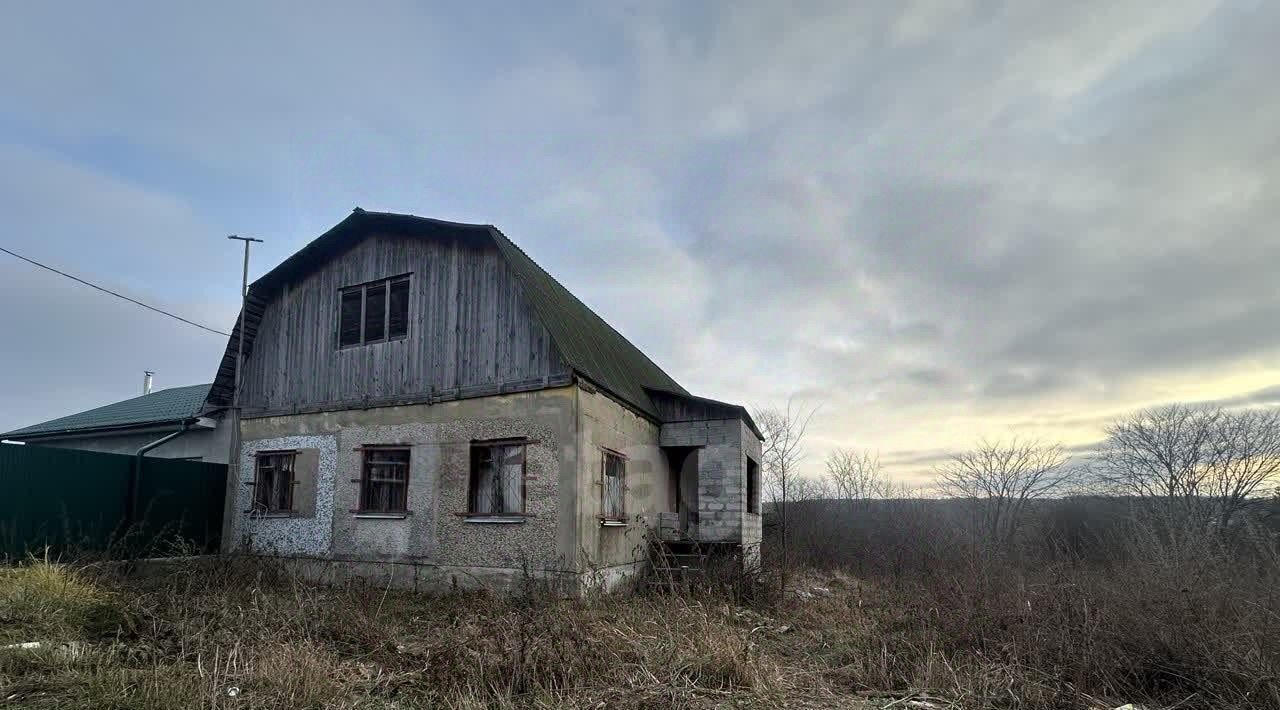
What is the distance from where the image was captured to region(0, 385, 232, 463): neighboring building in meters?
16.2

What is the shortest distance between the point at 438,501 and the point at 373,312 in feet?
12.8

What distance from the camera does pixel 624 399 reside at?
42.5ft

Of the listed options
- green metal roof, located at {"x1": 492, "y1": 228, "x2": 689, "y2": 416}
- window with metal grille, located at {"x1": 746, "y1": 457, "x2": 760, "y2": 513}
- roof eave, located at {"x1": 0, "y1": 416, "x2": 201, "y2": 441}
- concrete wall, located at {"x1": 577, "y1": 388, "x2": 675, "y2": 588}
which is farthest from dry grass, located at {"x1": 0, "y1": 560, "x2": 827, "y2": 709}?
window with metal grille, located at {"x1": 746, "y1": 457, "x2": 760, "y2": 513}

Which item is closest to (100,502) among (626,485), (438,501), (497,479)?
(438,501)

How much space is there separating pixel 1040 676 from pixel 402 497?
9391 millimetres

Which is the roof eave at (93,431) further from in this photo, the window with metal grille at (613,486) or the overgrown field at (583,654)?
the window with metal grille at (613,486)

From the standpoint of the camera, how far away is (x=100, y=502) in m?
13.2

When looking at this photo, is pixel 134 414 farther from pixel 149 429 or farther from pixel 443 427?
pixel 443 427

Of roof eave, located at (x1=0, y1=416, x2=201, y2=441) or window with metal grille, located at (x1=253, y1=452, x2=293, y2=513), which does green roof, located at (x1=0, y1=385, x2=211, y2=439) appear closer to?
roof eave, located at (x1=0, y1=416, x2=201, y2=441)

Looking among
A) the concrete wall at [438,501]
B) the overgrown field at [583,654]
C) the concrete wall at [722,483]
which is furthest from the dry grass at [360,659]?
the concrete wall at [722,483]

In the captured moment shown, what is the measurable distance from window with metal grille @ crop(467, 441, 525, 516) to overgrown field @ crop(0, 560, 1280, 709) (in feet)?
7.62

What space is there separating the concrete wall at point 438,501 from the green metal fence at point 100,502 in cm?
167

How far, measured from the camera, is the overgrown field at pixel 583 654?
5.64m

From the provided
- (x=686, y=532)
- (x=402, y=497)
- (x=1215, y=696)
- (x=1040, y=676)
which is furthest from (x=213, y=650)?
(x=686, y=532)
